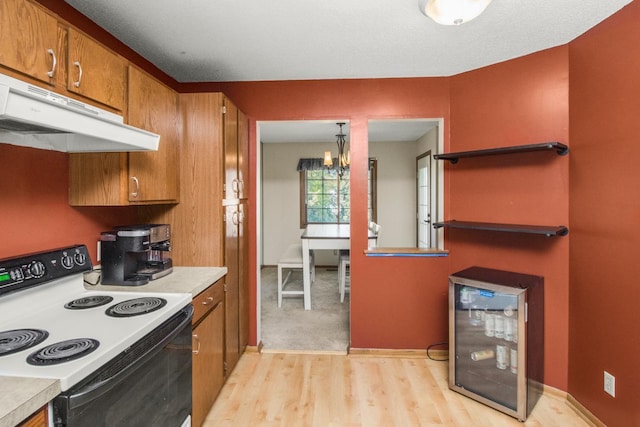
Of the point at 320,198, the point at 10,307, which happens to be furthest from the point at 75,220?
the point at 320,198

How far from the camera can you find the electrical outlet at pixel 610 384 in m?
1.85

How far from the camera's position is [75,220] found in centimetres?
183

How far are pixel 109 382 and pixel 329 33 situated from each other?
2054mm

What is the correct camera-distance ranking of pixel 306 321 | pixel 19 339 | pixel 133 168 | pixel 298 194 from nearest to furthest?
pixel 19 339, pixel 133 168, pixel 306 321, pixel 298 194

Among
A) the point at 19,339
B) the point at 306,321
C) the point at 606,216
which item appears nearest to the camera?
the point at 19,339

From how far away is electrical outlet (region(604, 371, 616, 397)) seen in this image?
6.08ft

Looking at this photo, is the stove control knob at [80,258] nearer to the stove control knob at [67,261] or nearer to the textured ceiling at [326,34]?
the stove control knob at [67,261]

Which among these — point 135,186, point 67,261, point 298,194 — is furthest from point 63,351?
point 298,194

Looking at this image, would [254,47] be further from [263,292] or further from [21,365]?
[263,292]

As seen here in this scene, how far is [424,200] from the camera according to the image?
5328mm

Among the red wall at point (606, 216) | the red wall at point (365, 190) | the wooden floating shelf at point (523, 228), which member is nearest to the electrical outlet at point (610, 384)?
the red wall at point (606, 216)

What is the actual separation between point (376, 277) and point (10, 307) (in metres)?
2.29

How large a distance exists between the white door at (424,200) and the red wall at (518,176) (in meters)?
2.28

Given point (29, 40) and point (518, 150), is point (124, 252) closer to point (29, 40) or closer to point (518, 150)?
point (29, 40)
